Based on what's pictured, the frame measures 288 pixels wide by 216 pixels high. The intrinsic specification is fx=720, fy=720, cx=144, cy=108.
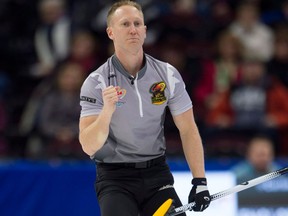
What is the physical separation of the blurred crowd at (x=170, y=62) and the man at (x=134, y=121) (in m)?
3.70

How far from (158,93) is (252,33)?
19.3ft

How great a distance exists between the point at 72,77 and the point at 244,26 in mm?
2848

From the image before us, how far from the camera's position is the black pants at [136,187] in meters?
5.22

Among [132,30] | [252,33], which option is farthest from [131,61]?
[252,33]

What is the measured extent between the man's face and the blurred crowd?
389 cm

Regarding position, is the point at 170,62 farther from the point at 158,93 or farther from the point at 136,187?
the point at 136,187

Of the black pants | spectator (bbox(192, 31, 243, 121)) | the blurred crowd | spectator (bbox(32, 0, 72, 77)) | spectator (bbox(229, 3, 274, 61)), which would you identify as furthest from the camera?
spectator (bbox(32, 0, 72, 77))

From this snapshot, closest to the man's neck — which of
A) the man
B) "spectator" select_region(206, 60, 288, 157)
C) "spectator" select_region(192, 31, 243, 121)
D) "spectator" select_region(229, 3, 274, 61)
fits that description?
the man

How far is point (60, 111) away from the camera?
9875 mm

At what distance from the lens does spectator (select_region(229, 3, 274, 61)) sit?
10852 millimetres

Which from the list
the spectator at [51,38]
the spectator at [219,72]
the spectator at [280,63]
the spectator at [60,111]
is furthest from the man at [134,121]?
the spectator at [51,38]

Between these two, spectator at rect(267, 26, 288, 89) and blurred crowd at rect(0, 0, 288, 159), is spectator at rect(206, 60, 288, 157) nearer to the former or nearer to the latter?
blurred crowd at rect(0, 0, 288, 159)

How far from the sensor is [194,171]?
5.49 metres

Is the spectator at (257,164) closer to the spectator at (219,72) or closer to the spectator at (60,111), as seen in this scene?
the spectator at (219,72)
